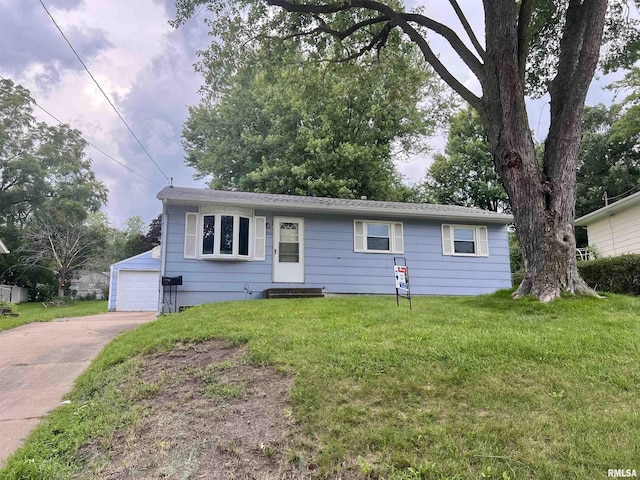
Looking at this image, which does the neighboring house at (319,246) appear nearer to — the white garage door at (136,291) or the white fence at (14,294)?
the white garage door at (136,291)

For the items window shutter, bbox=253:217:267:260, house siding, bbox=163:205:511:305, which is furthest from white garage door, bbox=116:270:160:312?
window shutter, bbox=253:217:267:260

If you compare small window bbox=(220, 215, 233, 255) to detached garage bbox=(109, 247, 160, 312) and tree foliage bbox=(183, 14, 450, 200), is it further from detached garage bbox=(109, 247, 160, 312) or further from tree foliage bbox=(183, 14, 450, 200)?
tree foliage bbox=(183, 14, 450, 200)

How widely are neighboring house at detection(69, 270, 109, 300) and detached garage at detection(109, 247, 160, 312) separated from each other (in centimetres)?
761

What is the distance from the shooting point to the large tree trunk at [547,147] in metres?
5.94

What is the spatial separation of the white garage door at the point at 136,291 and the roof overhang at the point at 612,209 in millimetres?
17729

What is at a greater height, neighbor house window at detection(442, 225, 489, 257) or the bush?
neighbor house window at detection(442, 225, 489, 257)

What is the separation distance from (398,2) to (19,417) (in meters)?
10.5

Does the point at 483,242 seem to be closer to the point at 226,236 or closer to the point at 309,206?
the point at 309,206

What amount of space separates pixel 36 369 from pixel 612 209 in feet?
54.4

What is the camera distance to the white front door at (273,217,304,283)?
1039 centimetres

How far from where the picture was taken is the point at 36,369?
198 inches

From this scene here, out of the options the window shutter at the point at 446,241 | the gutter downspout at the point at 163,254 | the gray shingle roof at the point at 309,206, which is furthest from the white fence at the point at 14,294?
the window shutter at the point at 446,241

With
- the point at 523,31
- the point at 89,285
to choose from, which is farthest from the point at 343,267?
the point at 89,285

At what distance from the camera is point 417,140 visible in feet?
71.2
